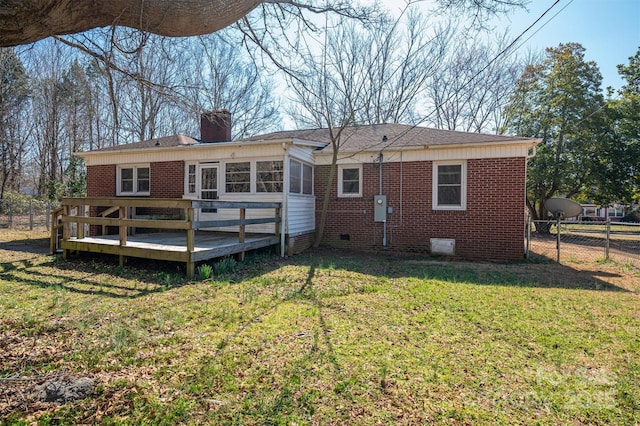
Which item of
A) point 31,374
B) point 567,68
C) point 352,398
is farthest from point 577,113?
point 31,374

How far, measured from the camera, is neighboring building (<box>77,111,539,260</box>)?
948 centimetres

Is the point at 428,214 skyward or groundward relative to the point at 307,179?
groundward

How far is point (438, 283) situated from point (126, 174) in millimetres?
11366

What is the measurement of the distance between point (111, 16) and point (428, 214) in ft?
30.1

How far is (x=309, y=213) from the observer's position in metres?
11.1

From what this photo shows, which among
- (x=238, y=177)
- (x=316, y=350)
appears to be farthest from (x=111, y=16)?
(x=238, y=177)

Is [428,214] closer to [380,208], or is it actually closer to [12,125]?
[380,208]

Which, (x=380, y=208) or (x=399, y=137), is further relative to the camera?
(x=399, y=137)

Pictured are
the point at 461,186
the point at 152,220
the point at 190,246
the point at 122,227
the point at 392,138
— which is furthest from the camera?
the point at 392,138

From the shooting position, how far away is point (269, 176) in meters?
9.77

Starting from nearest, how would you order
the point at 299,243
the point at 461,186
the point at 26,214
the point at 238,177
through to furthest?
the point at 461,186 → the point at 238,177 → the point at 299,243 → the point at 26,214

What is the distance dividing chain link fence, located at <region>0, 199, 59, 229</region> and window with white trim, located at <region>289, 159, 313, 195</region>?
464 inches

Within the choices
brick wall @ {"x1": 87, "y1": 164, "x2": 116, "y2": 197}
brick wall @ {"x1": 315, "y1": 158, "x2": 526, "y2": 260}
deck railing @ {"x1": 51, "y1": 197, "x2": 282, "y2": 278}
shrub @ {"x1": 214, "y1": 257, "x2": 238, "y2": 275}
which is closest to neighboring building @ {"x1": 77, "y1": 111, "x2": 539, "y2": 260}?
brick wall @ {"x1": 315, "y1": 158, "x2": 526, "y2": 260}

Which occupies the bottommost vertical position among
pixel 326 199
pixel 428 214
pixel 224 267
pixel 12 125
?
pixel 224 267
